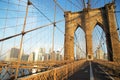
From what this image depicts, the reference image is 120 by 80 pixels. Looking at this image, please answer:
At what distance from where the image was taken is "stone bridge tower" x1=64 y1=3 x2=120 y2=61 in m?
23.0

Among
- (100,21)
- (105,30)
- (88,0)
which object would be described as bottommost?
(105,30)

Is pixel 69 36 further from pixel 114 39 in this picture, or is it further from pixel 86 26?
pixel 114 39

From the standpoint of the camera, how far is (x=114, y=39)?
901 inches

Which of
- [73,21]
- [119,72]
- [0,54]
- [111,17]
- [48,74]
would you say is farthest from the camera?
[73,21]

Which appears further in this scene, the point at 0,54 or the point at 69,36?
the point at 69,36

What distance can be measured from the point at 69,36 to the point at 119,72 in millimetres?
18152

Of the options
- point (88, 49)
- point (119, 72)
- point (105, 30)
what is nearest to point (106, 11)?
point (105, 30)

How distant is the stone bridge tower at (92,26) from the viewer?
2305 centimetres

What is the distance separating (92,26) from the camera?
27.4 metres

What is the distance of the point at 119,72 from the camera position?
8781 mm

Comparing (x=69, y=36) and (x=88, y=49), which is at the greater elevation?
(x=69, y=36)

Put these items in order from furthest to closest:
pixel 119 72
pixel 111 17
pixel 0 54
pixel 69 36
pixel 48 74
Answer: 1. pixel 69 36
2. pixel 111 17
3. pixel 0 54
4. pixel 119 72
5. pixel 48 74

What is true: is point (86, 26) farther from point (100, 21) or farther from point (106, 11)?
point (106, 11)

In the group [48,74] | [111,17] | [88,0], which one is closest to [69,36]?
[111,17]
